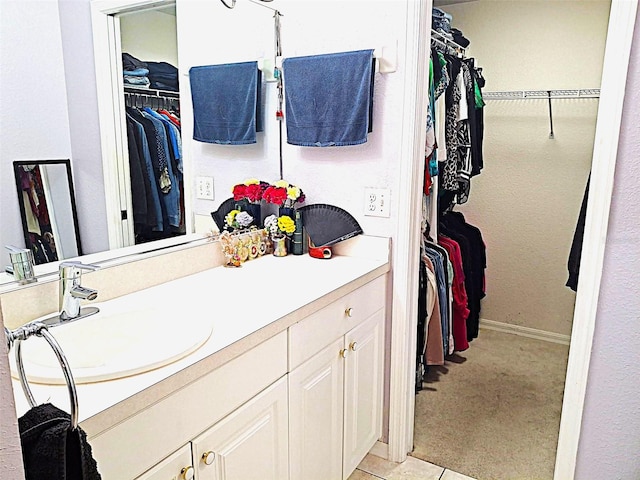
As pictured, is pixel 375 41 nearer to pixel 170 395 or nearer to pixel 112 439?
pixel 170 395

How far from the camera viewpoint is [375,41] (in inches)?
78.0

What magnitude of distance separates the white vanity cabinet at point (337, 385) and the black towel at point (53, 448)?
815mm

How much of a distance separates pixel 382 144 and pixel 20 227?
131 centimetres

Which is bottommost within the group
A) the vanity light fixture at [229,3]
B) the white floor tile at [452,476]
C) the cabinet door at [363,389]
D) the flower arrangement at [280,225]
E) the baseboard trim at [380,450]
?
the white floor tile at [452,476]

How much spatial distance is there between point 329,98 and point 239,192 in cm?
55

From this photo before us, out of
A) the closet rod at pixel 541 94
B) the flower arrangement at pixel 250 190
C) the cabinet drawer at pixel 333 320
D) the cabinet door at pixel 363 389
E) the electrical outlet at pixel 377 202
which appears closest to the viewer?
the cabinet drawer at pixel 333 320

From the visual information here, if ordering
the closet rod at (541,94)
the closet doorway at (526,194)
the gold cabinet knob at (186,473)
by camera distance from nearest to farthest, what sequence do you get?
1. the gold cabinet knob at (186,473)
2. the closet doorway at (526,194)
3. the closet rod at (541,94)

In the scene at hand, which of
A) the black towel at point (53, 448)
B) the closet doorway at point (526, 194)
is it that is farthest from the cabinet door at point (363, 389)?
the black towel at point (53, 448)

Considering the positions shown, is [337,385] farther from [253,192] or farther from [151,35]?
[151,35]

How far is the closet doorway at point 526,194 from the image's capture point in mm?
2996

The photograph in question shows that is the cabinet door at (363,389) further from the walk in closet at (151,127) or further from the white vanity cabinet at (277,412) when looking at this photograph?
the walk in closet at (151,127)

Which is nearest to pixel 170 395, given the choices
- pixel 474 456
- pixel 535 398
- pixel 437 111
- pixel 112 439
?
pixel 112 439

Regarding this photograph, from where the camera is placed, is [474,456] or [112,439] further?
[474,456]

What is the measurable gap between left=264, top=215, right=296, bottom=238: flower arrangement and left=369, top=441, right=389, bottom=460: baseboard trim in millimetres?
1030
